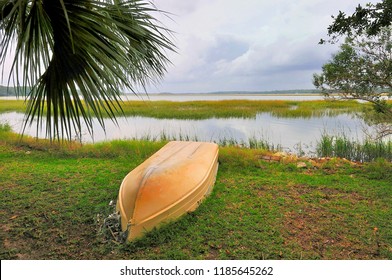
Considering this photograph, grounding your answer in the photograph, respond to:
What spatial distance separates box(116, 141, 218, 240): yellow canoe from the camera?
267 centimetres

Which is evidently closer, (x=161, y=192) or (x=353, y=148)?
(x=161, y=192)

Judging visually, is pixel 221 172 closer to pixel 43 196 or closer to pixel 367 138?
pixel 43 196

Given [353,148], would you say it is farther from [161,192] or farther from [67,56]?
[67,56]

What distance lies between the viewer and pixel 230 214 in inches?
126

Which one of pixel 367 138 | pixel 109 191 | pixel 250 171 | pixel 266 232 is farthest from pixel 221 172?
pixel 367 138

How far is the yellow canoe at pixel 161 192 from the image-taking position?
2.67 meters

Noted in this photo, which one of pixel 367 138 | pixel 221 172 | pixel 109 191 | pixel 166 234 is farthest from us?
pixel 367 138

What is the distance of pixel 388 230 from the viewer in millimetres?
2885

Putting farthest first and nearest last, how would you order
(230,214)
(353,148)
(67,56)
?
1. (353,148)
2. (230,214)
3. (67,56)

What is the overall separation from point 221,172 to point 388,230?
2.45 m

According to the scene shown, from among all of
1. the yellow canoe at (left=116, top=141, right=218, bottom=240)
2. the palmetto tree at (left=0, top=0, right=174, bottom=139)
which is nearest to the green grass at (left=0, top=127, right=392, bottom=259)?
the yellow canoe at (left=116, top=141, right=218, bottom=240)

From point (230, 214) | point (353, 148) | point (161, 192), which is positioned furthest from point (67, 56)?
point (353, 148)

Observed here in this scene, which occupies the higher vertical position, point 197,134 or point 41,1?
point 41,1

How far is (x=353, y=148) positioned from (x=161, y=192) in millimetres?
5194
